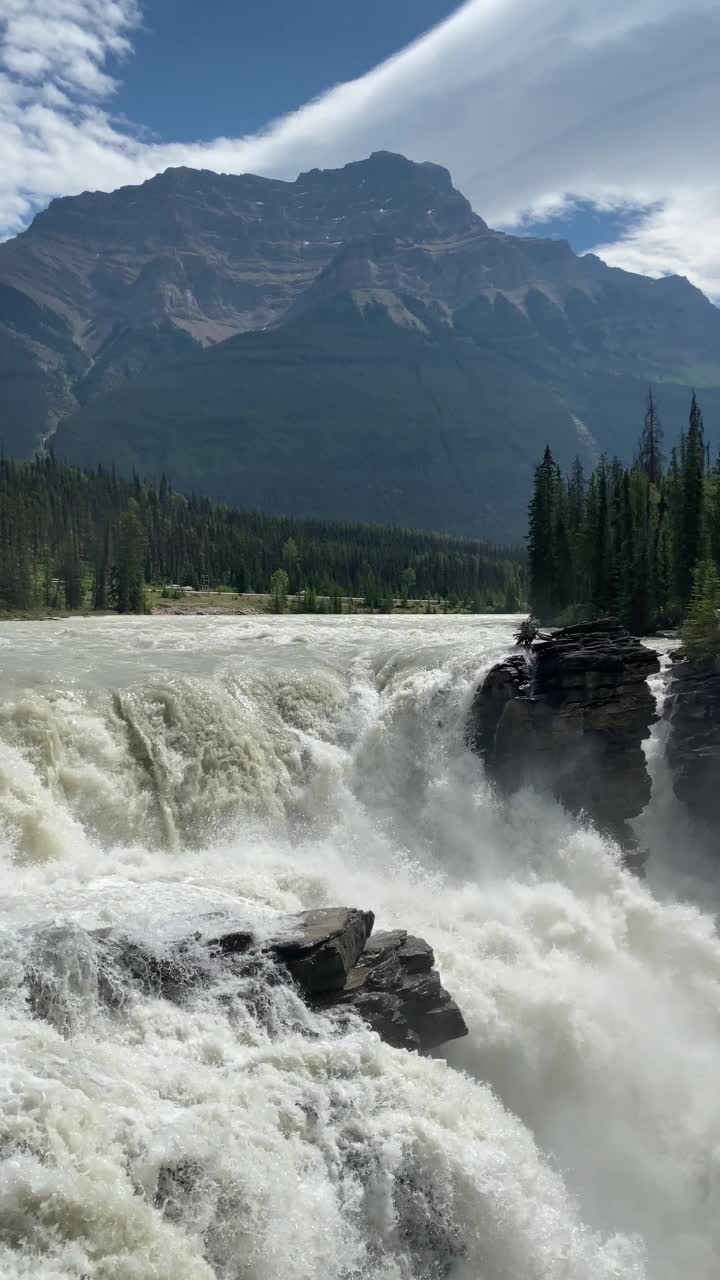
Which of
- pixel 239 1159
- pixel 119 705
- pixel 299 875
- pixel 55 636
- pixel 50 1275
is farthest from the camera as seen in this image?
pixel 55 636

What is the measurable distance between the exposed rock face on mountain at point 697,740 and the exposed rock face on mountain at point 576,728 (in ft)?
5.72

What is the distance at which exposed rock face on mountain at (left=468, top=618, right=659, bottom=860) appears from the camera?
3092cm

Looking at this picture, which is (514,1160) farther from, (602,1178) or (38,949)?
(38,949)

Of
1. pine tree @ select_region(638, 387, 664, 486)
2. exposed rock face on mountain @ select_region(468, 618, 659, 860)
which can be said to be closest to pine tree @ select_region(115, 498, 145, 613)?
pine tree @ select_region(638, 387, 664, 486)

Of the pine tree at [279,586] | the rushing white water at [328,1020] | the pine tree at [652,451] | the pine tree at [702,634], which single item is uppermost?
the pine tree at [652,451]

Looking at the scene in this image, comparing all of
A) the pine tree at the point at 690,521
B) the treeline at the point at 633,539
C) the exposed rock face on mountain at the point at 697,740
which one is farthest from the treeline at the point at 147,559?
the exposed rock face on mountain at the point at 697,740

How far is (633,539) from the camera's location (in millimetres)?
71125

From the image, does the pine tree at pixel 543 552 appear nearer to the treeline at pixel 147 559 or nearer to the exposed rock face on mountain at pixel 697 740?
the treeline at pixel 147 559

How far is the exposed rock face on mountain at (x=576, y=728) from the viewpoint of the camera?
101ft

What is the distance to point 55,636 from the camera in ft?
160

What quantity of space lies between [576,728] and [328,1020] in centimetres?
1784

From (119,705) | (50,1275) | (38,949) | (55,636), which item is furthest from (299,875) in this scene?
(55,636)

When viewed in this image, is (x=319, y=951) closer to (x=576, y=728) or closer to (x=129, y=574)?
(x=576, y=728)

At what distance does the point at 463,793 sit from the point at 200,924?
49.6ft
